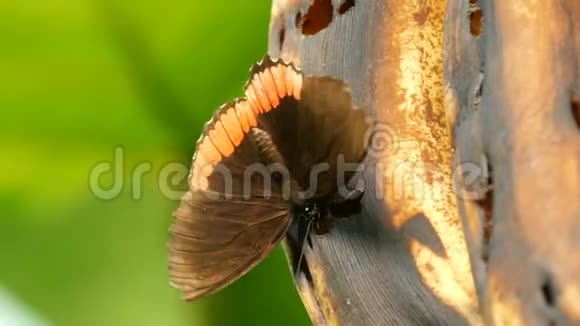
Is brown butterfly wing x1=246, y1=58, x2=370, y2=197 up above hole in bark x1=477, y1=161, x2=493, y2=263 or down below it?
above

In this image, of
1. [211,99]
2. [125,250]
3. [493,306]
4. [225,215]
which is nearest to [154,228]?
[125,250]

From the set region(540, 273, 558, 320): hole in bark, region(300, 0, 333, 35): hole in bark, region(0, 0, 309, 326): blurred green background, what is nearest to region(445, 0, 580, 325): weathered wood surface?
region(540, 273, 558, 320): hole in bark

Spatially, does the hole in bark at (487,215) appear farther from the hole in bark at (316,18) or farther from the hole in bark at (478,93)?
the hole in bark at (316,18)

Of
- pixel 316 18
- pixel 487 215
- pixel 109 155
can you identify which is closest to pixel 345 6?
pixel 316 18

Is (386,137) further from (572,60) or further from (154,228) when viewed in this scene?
(154,228)

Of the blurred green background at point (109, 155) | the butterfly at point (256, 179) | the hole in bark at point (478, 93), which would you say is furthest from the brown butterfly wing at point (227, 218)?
the blurred green background at point (109, 155)

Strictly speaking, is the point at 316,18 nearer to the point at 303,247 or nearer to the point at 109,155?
the point at 303,247

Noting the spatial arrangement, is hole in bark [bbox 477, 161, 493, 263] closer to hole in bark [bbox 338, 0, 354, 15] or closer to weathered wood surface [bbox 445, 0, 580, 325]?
weathered wood surface [bbox 445, 0, 580, 325]
